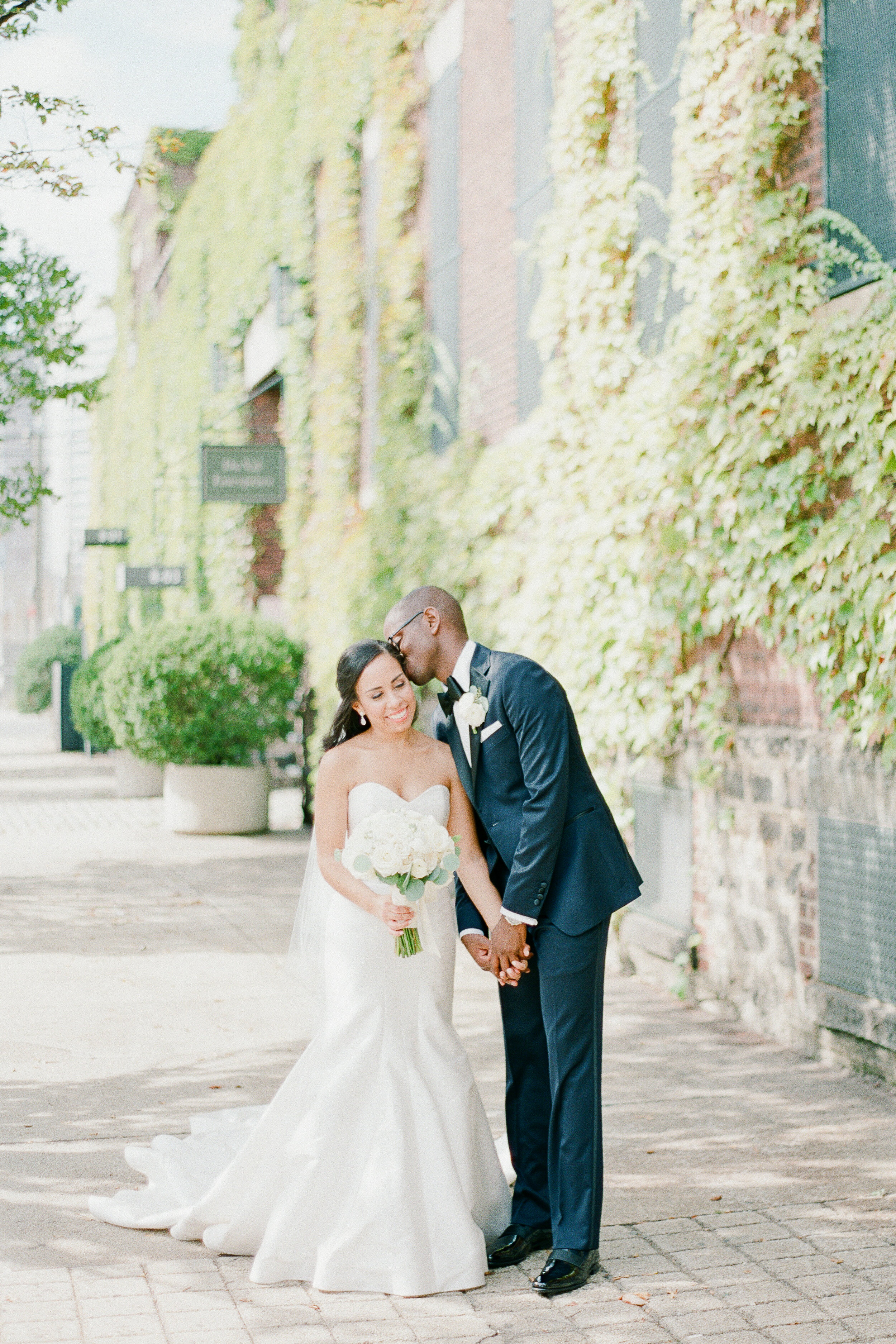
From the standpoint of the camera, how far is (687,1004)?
7.64 meters

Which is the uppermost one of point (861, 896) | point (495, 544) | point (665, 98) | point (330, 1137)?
point (665, 98)

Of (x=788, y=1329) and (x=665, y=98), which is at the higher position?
Result: (x=665, y=98)

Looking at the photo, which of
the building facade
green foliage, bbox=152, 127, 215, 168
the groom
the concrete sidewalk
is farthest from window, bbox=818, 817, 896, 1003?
green foliage, bbox=152, 127, 215, 168

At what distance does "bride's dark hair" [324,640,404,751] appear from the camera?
4.34 meters

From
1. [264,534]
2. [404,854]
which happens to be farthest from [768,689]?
[264,534]

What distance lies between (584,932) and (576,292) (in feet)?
18.8

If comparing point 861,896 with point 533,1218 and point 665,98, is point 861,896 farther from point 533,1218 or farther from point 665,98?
point 665,98

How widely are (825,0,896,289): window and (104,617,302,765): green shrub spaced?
885 centimetres

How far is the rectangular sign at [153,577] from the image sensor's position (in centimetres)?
1970

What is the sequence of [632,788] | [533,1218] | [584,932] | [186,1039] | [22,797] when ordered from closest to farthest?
[584,932]
[533,1218]
[186,1039]
[632,788]
[22,797]

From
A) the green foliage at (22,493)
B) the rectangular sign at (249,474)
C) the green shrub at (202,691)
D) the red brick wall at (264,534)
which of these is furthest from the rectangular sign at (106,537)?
the green foliage at (22,493)

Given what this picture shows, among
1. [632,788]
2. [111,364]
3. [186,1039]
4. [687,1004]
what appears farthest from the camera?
[111,364]

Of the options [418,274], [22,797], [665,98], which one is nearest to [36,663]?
[22,797]

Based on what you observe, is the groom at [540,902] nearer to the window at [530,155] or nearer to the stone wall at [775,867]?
the stone wall at [775,867]
